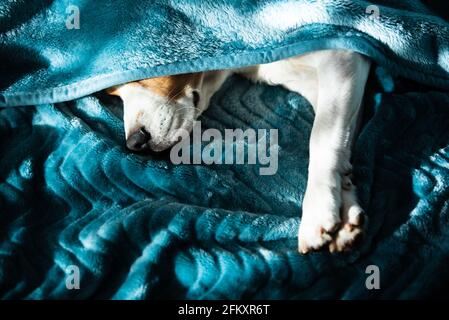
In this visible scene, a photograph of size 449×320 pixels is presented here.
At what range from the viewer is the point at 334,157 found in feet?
4.58

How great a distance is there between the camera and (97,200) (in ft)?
4.67

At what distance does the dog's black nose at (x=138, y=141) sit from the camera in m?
1.50

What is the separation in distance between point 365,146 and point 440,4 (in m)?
0.60

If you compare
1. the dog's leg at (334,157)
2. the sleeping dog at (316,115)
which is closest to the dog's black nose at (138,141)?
the sleeping dog at (316,115)

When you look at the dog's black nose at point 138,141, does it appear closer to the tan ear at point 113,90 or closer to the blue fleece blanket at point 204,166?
the blue fleece blanket at point 204,166

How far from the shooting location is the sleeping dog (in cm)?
128

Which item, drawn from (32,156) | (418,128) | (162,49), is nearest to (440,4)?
(418,128)

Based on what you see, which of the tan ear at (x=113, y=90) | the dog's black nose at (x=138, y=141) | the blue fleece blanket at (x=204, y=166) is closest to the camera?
the blue fleece blanket at (x=204, y=166)

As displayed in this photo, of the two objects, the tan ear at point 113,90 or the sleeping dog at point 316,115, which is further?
the tan ear at point 113,90

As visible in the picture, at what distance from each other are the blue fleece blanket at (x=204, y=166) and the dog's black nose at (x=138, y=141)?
0.03 m

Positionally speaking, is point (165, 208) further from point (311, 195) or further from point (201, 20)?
point (201, 20)

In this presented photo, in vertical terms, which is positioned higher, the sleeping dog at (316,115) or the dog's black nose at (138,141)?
the sleeping dog at (316,115)

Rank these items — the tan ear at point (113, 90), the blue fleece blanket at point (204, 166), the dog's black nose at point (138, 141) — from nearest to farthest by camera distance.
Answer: the blue fleece blanket at point (204, 166), the dog's black nose at point (138, 141), the tan ear at point (113, 90)

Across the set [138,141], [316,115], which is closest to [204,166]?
[138,141]
